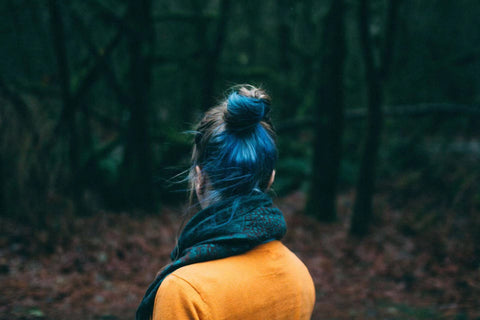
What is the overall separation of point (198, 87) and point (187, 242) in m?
11.2

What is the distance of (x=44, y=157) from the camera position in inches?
304

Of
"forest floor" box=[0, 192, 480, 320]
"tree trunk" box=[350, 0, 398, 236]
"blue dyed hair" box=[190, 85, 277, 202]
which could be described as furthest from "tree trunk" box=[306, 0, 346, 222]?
"blue dyed hair" box=[190, 85, 277, 202]

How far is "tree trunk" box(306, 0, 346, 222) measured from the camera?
31.6 feet

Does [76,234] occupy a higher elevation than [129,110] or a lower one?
lower

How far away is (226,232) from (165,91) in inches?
462

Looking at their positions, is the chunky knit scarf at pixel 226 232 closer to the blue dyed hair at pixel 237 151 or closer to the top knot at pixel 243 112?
the blue dyed hair at pixel 237 151

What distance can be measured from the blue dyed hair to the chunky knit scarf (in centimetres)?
6

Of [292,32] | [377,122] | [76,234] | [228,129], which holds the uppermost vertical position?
[292,32]

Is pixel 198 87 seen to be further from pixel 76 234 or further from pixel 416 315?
pixel 416 315

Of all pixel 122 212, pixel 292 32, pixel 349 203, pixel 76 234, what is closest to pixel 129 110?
pixel 122 212

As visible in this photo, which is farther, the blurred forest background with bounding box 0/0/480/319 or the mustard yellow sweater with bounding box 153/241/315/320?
the blurred forest background with bounding box 0/0/480/319

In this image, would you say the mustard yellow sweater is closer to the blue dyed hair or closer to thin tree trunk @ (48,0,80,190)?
the blue dyed hair

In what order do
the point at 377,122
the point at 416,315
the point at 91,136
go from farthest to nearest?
the point at 91,136 → the point at 377,122 → the point at 416,315

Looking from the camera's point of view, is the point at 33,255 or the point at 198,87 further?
the point at 198,87
